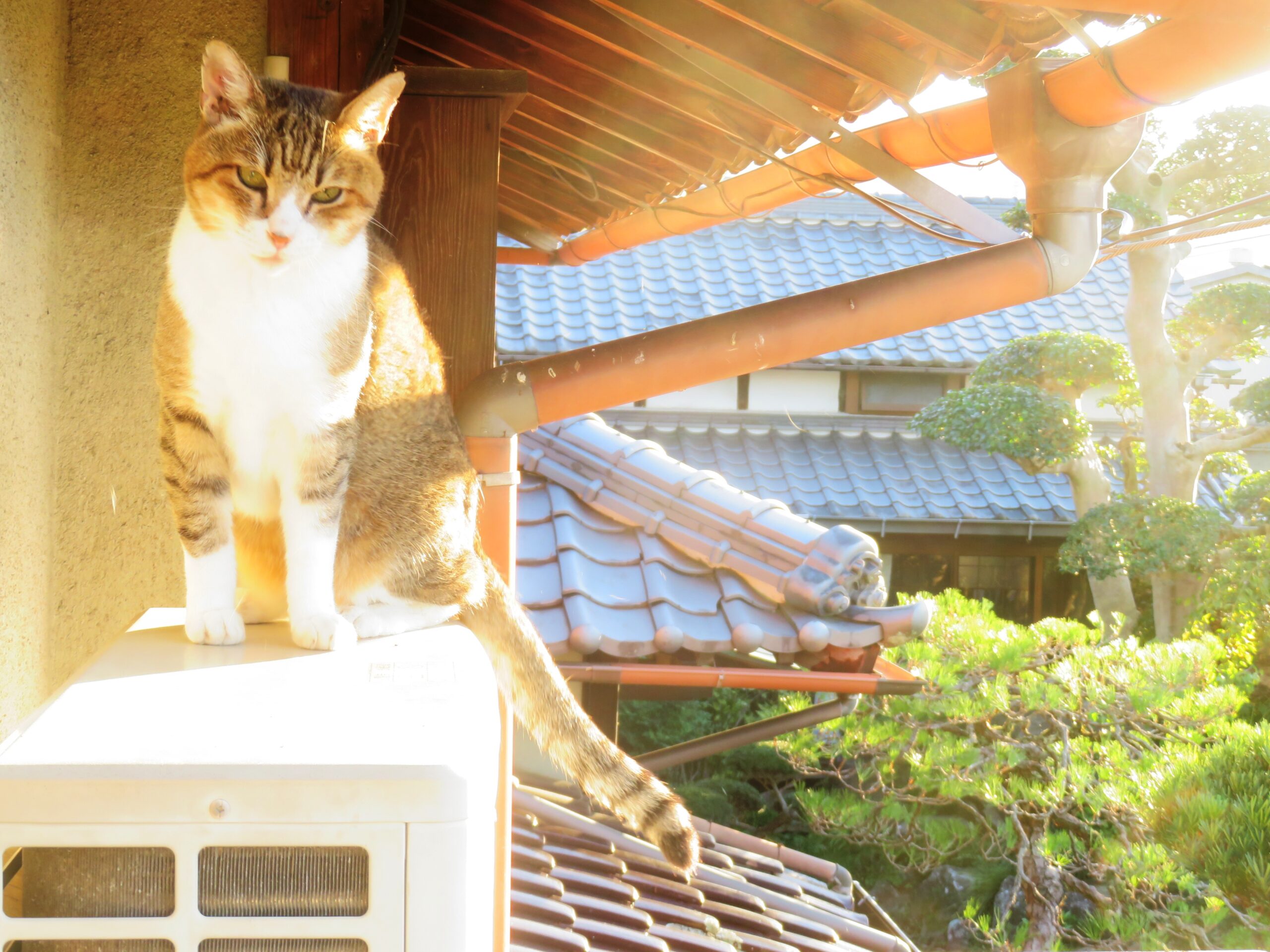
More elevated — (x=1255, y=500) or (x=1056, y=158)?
(x=1056, y=158)

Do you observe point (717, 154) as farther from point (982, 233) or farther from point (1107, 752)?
point (1107, 752)

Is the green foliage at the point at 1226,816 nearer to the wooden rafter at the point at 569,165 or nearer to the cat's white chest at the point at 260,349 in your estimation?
the wooden rafter at the point at 569,165

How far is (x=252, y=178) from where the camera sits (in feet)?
4.91

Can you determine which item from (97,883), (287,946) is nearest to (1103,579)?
(287,946)

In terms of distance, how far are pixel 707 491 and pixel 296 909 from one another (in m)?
3.61

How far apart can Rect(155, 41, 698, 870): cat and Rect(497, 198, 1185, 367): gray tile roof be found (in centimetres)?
618

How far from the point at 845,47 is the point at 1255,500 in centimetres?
537

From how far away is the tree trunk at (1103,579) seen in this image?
22.8 feet

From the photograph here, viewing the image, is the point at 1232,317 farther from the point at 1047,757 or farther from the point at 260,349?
the point at 260,349

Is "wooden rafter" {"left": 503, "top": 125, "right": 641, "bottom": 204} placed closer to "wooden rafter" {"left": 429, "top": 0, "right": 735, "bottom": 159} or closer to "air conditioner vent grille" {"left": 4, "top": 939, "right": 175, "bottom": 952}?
"wooden rafter" {"left": 429, "top": 0, "right": 735, "bottom": 159}

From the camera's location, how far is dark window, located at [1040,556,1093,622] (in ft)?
25.9

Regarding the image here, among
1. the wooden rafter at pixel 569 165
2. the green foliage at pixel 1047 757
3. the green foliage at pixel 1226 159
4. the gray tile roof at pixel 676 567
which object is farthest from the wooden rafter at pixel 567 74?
the green foliage at pixel 1226 159

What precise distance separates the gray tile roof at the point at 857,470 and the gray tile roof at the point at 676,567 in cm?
301

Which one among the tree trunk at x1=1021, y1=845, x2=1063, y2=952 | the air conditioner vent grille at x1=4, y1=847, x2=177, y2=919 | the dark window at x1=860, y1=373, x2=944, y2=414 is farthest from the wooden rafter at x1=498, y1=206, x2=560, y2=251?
the dark window at x1=860, y1=373, x2=944, y2=414
